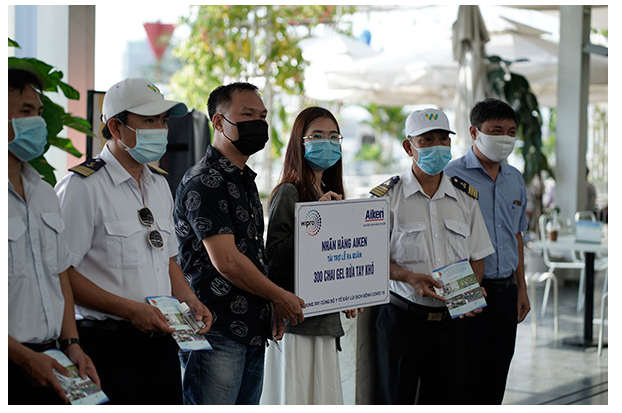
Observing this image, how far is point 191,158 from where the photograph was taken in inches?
168

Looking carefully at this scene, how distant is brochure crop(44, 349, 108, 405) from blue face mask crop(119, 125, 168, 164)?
631mm

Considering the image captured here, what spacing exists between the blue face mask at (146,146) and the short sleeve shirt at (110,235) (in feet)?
0.20

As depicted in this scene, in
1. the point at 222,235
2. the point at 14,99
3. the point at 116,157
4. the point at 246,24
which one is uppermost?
the point at 246,24

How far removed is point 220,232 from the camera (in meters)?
2.21

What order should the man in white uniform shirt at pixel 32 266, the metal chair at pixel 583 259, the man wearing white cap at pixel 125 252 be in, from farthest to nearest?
the metal chair at pixel 583 259
the man wearing white cap at pixel 125 252
the man in white uniform shirt at pixel 32 266

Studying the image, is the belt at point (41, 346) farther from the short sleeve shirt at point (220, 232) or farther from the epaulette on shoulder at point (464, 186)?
the epaulette on shoulder at point (464, 186)

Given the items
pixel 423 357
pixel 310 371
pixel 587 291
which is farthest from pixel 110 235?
pixel 587 291

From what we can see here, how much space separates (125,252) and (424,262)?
1.29 metres

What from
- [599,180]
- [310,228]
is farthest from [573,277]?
[599,180]

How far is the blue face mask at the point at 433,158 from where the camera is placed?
2842 mm

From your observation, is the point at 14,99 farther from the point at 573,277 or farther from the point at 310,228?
the point at 573,277

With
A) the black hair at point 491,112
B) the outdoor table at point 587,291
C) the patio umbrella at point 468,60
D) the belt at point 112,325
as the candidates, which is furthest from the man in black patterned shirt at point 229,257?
the patio umbrella at point 468,60

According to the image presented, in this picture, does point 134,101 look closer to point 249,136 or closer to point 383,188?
point 249,136

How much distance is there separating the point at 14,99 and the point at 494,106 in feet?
7.46
